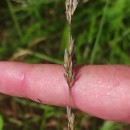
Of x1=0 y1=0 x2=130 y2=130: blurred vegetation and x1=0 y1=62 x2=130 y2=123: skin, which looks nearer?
x1=0 y1=62 x2=130 y2=123: skin

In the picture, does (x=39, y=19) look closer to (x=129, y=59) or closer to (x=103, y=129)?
(x=129, y=59)

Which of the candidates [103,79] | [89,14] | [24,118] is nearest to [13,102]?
[24,118]

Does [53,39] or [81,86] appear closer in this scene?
[81,86]

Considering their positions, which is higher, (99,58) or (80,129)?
(99,58)

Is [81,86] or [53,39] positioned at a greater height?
[81,86]
